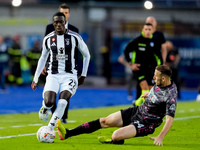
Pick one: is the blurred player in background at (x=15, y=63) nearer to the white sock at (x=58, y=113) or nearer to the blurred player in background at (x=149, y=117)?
the white sock at (x=58, y=113)

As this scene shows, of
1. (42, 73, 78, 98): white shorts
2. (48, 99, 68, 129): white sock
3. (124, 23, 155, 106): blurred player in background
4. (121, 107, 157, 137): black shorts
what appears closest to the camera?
(121, 107, 157, 137): black shorts

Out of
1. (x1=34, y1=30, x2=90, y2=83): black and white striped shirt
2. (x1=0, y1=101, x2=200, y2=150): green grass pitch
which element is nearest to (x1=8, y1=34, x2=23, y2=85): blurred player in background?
(x1=0, y1=101, x2=200, y2=150): green grass pitch

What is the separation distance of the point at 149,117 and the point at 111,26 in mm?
22310

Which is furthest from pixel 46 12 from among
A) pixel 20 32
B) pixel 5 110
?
pixel 5 110

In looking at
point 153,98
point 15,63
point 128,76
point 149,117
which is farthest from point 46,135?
point 15,63

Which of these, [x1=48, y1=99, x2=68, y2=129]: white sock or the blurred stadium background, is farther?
the blurred stadium background

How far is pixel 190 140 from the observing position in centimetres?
877

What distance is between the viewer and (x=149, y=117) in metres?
8.05

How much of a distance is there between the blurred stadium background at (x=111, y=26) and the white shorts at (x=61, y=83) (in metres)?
19.4

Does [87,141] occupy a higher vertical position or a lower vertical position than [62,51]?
lower

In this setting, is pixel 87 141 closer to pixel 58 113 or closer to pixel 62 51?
pixel 58 113

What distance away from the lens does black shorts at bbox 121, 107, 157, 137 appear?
7.98m

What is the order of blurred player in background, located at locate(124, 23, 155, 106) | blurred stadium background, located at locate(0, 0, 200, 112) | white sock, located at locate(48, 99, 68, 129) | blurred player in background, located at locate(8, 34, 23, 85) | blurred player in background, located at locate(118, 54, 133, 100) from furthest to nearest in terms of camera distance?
A: blurred stadium background, located at locate(0, 0, 200, 112)
blurred player in background, located at locate(8, 34, 23, 85)
blurred player in background, located at locate(118, 54, 133, 100)
blurred player in background, located at locate(124, 23, 155, 106)
white sock, located at locate(48, 99, 68, 129)

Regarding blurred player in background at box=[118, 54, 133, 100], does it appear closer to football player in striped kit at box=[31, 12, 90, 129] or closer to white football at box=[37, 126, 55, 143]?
football player in striped kit at box=[31, 12, 90, 129]
